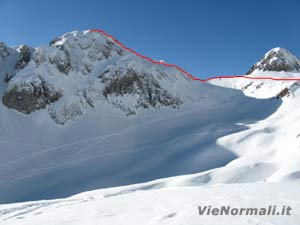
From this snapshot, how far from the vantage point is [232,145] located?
103 ft

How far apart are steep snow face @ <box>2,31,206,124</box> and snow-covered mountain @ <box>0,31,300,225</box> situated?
0.14 meters

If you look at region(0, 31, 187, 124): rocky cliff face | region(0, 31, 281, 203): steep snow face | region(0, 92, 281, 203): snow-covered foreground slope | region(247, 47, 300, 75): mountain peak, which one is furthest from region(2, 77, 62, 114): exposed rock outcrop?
region(247, 47, 300, 75): mountain peak

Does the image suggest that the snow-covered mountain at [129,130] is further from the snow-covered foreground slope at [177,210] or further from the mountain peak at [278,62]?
the mountain peak at [278,62]

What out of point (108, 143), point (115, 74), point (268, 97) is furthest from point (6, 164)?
point (268, 97)

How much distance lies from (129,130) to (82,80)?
1108cm

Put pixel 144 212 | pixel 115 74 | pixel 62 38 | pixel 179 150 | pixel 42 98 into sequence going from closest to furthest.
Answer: pixel 144 212 → pixel 179 150 → pixel 42 98 → pixel 115 74 → pixel 62 38

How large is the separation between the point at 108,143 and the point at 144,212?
2865 centimetres

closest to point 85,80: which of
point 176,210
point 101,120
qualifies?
point 101,120

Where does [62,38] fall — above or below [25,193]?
above

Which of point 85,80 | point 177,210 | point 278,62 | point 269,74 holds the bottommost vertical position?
point 177,210

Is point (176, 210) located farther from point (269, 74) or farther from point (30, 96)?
point (269, 74)

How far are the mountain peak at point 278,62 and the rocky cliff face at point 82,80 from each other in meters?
17.0

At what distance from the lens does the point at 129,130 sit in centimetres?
3994

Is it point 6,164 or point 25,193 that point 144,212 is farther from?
point 6,164
